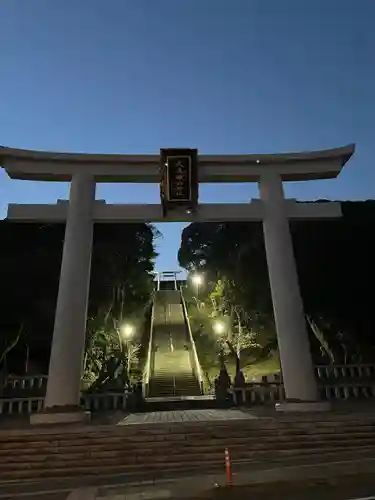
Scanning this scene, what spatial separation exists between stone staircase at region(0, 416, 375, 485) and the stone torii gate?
1.56 m

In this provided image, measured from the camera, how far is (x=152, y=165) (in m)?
12.7

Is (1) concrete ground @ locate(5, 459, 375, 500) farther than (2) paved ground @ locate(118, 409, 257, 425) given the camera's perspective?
No

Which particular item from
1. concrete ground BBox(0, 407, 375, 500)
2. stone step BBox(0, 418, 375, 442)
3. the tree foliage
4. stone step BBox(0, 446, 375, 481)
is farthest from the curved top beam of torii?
concrete ground BBox(0, 407, 375, 500)

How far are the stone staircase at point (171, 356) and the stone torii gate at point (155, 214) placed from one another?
30.9ft

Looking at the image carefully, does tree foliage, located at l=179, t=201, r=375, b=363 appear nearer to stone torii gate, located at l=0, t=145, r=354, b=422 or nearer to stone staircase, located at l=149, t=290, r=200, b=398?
stone torii gate, located at l=0, t=145, r=354, b=422

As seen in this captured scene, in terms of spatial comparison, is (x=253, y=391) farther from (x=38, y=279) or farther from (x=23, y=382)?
(x=38, y=279)

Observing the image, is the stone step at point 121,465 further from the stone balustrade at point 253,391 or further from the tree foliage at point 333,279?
the tree foliage at point 333,279

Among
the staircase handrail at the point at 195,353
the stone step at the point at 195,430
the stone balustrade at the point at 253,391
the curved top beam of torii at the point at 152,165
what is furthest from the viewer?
the staircase handrail at the point at 195,353

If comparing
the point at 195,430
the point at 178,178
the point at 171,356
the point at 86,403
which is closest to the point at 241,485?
the point at 195,430

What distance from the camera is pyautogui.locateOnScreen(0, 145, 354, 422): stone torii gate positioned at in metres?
10.5

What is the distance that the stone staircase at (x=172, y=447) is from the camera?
762 cm

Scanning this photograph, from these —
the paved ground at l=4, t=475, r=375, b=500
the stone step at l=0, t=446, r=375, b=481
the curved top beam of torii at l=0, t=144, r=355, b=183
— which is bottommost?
the paved ground at l=4, t=475, r=375, b=500

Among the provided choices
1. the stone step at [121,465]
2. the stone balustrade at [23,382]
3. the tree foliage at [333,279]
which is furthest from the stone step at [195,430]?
the tree foliage at [333,279]

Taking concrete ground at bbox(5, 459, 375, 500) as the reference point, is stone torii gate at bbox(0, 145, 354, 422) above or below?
above
